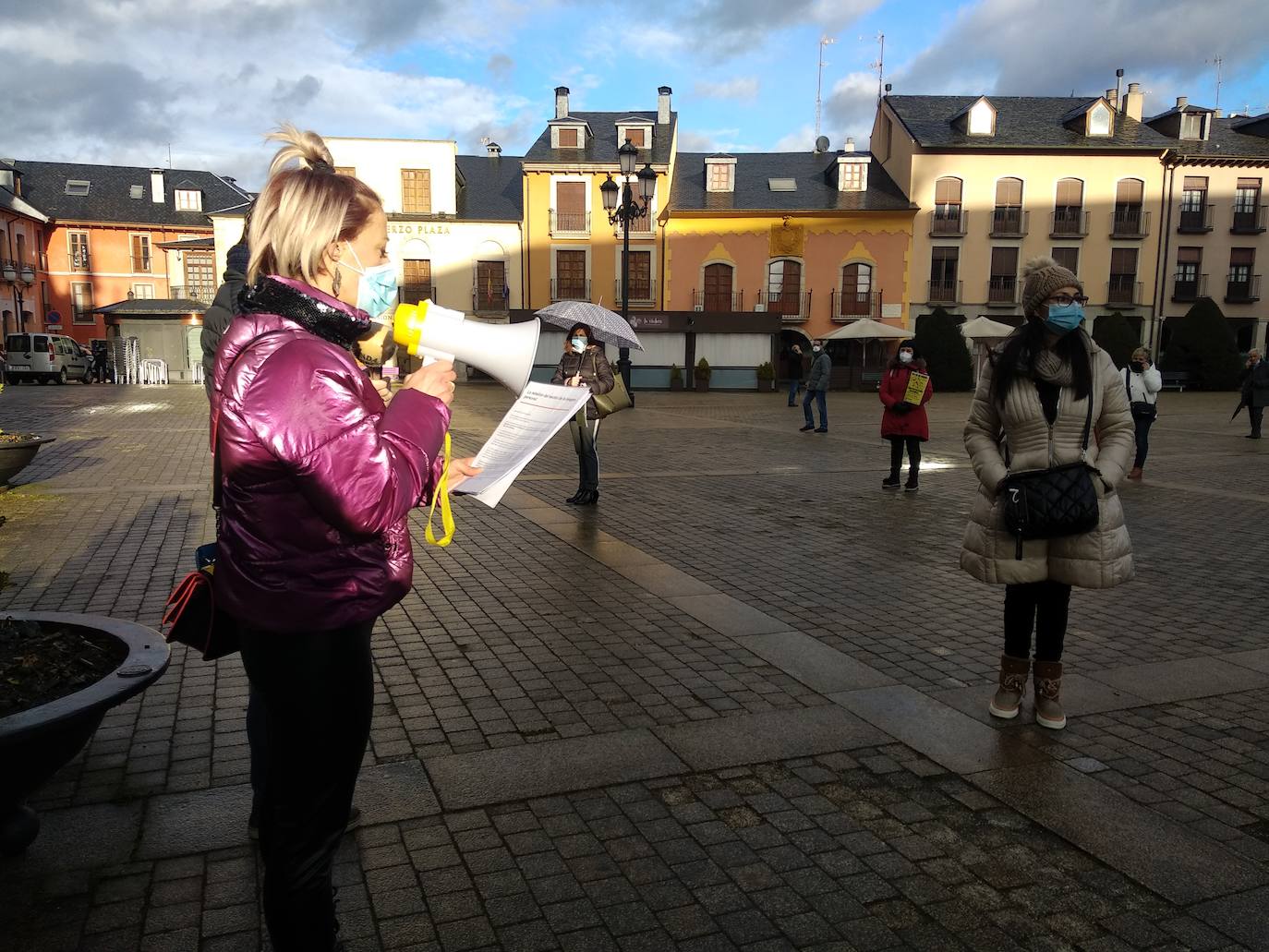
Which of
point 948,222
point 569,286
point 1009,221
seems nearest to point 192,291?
point 569,286

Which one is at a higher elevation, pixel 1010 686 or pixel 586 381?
pixel 586 381

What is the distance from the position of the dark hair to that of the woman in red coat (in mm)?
6815

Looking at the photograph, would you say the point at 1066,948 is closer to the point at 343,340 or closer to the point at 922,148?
the point at 343,340

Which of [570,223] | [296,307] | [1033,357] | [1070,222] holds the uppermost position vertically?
[1070,222]

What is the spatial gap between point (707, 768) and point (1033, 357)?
85.6 inches

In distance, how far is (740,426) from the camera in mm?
19562

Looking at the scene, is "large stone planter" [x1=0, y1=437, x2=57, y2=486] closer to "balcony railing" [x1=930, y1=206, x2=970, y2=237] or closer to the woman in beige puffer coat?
the woman in beige puffer coat

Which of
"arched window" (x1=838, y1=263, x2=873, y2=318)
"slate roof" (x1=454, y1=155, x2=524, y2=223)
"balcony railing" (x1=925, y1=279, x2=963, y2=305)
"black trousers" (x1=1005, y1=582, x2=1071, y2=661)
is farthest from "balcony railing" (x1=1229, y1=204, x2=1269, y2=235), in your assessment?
"black trousers" (x1=1005, y1=582, x2=1071, y2=661)

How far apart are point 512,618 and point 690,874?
2.83 m

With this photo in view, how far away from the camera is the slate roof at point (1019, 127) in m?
40.2

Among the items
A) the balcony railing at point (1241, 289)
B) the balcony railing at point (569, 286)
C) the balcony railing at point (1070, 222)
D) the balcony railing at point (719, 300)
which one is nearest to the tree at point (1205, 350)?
the balcony railing at point (1241, 289)

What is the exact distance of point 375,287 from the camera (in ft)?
6.85

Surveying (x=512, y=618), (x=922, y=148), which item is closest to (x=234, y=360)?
(x=512, y=618)

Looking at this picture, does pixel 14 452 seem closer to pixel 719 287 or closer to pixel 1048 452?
pixel 1048 452
